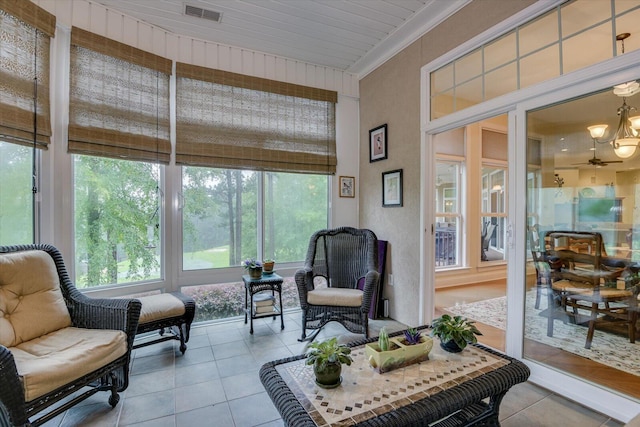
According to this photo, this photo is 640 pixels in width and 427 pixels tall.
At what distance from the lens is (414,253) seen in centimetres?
318

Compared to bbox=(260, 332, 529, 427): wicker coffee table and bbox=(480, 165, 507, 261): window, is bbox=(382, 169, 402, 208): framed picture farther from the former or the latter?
bbox=(480, 165, 507, 261): window

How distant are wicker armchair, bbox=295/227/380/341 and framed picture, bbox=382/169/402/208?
0.48m

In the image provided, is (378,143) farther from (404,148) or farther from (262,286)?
(262,286)

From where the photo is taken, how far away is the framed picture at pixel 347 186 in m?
4.05

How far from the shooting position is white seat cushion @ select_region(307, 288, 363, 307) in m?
A: 2.78

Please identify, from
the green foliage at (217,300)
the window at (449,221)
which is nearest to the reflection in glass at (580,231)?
the green foliage at (217,300)

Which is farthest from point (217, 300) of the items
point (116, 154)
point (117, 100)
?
point (117, 100)

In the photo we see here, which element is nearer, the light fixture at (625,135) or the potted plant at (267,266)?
the light fixture at (625,135)

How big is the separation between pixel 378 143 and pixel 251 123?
1559mm

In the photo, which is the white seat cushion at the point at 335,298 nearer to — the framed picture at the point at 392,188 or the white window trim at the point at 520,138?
the white window trim at the point at 520,138

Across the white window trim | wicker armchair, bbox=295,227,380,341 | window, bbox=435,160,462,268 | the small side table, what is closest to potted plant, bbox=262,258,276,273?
Result: the small side table

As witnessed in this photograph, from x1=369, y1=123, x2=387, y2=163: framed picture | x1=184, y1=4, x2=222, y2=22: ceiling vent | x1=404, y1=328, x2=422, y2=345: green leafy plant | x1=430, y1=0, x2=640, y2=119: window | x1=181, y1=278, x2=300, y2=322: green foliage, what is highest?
x1=184, y1=4, x2=222, y2=22: ceiling vent

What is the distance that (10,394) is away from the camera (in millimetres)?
1349

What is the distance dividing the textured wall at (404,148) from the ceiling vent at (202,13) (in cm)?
193
